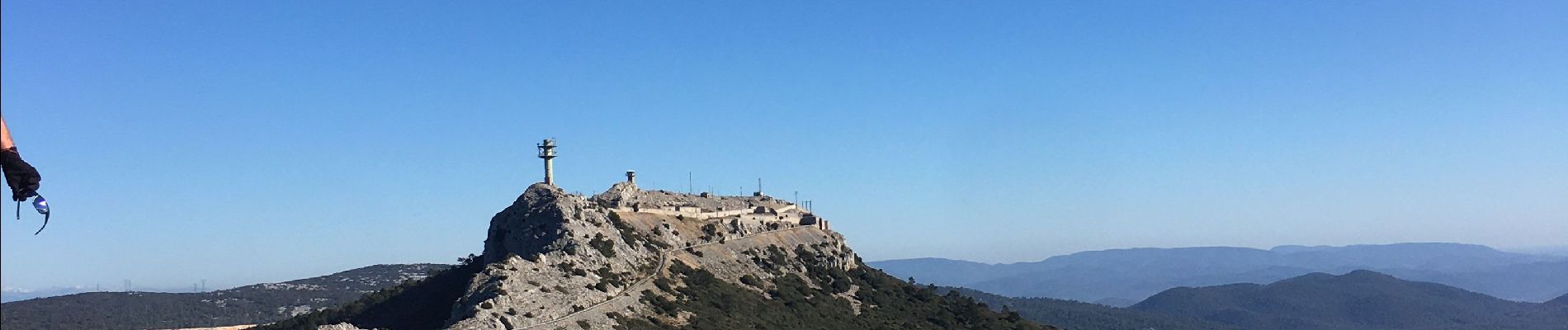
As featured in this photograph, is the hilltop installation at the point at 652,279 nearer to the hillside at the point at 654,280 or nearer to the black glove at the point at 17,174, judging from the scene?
the hillside at the point at 654,280

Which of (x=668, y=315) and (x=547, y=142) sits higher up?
(x=547, y=142)

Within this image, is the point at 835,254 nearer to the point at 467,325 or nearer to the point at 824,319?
the point at 824,319

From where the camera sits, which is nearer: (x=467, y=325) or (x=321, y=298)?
(x=467, y=325)

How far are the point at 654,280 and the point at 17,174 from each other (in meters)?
71.4

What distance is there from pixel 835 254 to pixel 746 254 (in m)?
16.6

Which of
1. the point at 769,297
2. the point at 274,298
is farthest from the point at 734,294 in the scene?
the point at 274,298

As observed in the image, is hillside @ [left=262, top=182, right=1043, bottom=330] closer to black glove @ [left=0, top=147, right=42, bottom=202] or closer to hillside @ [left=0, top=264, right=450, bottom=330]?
black glove @ [left=0, top=147, right=42, bottom=202]

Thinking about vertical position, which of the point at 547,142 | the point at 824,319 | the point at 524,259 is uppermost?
the point at 547,142

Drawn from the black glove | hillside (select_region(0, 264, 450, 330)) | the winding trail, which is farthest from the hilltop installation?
hillside (select_region(0, 264, 450, 330))

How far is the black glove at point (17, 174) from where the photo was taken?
7.89 m

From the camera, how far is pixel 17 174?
7.96 metres

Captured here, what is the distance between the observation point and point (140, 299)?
191 meters

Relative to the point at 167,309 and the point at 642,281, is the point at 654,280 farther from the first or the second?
the point at 167,309

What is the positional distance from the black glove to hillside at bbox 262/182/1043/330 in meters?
49.9
